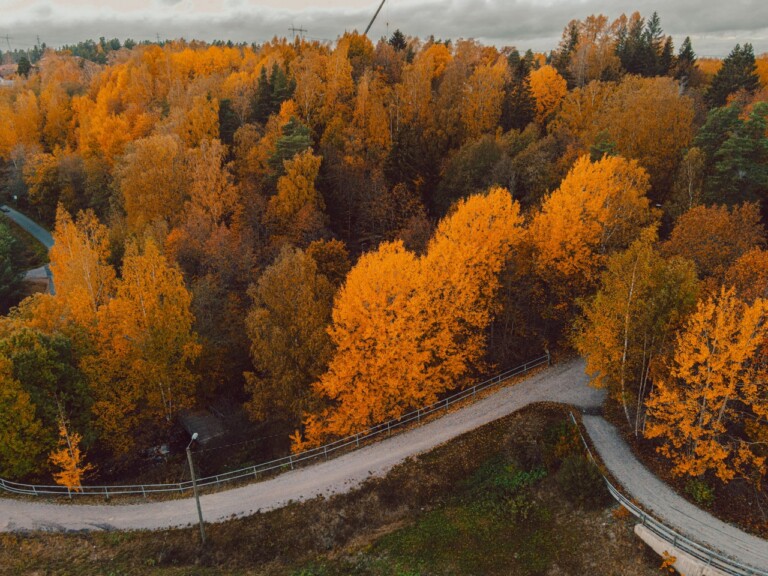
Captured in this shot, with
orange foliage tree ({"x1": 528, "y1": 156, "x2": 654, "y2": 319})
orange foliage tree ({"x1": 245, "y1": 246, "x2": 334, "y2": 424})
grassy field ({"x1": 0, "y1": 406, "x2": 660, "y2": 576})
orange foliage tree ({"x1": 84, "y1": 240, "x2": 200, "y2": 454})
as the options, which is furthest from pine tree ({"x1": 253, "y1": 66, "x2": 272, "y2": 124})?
grassy field ({"x1": 0, "y1": 406, "x2": 660, "y2": 576})

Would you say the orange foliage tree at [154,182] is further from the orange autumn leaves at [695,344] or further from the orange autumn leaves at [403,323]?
the orange autumn leaves at [695,344]

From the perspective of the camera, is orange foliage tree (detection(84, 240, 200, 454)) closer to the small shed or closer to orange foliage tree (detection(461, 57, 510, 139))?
the small shed

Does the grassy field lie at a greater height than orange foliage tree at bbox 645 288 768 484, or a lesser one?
lesser

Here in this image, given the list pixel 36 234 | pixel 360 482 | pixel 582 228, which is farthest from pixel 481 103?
pixel 36 234

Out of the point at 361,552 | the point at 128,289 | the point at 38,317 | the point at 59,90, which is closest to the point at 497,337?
the point at 361,552

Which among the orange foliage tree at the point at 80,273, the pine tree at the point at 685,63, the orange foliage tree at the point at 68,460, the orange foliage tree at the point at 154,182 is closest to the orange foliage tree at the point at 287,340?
the orange foliage tree at the point at 68,460

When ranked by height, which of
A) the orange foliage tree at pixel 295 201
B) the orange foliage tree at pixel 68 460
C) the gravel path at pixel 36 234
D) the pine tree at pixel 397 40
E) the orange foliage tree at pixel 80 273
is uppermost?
the pine tree at pixel 397 40
